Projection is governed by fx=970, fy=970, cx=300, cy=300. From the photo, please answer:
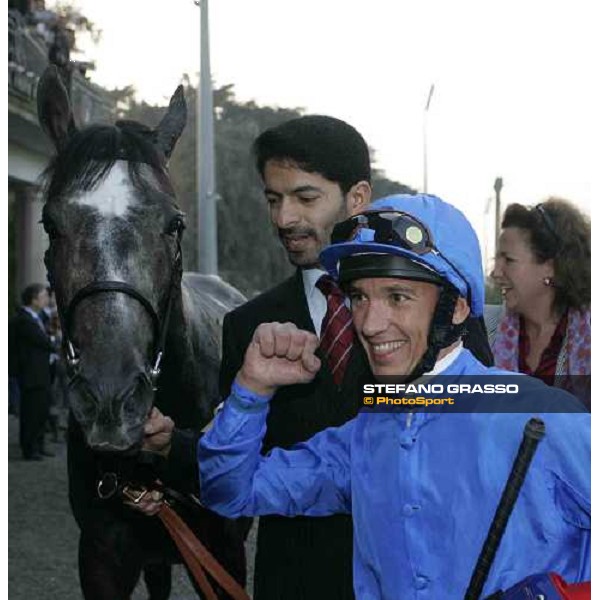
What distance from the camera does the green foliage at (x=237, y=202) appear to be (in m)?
4.01

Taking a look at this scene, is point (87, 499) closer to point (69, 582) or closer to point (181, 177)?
point (181, 177)

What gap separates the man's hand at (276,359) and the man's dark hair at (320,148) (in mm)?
839

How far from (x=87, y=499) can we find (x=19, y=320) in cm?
681

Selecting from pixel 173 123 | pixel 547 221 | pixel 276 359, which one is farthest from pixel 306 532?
pixel 173 123

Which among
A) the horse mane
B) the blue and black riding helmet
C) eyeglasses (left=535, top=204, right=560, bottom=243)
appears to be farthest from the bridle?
eyeglasses (left=535, top=204, right=560, bottom=243)

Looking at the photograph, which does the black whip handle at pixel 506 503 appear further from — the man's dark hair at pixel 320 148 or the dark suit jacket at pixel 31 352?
the dark suit jacket at pixel 31 352

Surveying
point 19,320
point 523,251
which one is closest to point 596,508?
point 523,251

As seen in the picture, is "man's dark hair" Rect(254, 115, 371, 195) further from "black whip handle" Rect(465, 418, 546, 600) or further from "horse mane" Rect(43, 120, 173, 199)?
"black whip handle" Rect(465, 418, 546, 600)

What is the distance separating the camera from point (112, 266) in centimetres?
245

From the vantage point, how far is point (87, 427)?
2.28 m

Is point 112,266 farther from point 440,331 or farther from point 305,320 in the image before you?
point 440,331

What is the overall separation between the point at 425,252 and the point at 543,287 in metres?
1.34

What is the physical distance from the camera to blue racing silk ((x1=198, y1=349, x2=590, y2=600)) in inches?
59.6

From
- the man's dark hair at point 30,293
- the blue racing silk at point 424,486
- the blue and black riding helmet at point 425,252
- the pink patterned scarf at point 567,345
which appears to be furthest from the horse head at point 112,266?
the man's dark hair at point 30,293
